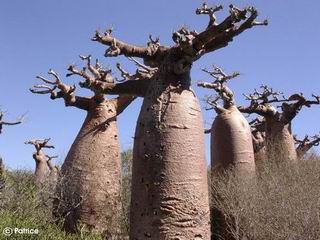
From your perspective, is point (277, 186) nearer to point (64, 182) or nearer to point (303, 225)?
point (303, 225)

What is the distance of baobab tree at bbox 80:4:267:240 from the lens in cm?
411

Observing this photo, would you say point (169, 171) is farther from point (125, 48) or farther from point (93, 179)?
point (93, 179)

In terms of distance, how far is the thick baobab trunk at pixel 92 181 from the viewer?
641 centimetres

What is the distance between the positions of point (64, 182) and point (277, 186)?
129 inches

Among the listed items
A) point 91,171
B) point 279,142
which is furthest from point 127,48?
point 279,142

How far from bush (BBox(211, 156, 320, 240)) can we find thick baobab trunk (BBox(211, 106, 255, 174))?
229mm

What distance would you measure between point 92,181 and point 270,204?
2.62 metres

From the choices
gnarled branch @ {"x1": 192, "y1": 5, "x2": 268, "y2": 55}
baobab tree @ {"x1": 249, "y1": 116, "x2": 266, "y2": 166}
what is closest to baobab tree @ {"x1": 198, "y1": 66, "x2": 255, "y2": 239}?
baobab tree @ {"x1": 249, "y1": 116, "x2": 266, "y2": 166}

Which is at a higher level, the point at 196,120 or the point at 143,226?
the point at 196,120

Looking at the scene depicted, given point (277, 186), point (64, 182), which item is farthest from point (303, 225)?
point (64, 182)

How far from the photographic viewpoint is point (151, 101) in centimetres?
459

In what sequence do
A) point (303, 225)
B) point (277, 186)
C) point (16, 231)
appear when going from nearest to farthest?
point (16, 231) < point (303, 225) < point (277, 186)

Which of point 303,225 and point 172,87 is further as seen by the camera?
point 303,225

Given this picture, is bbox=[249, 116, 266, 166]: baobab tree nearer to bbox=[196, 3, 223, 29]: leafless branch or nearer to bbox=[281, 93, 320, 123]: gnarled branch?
bbox=[281, 93, 320, 123]: gnarled branch
